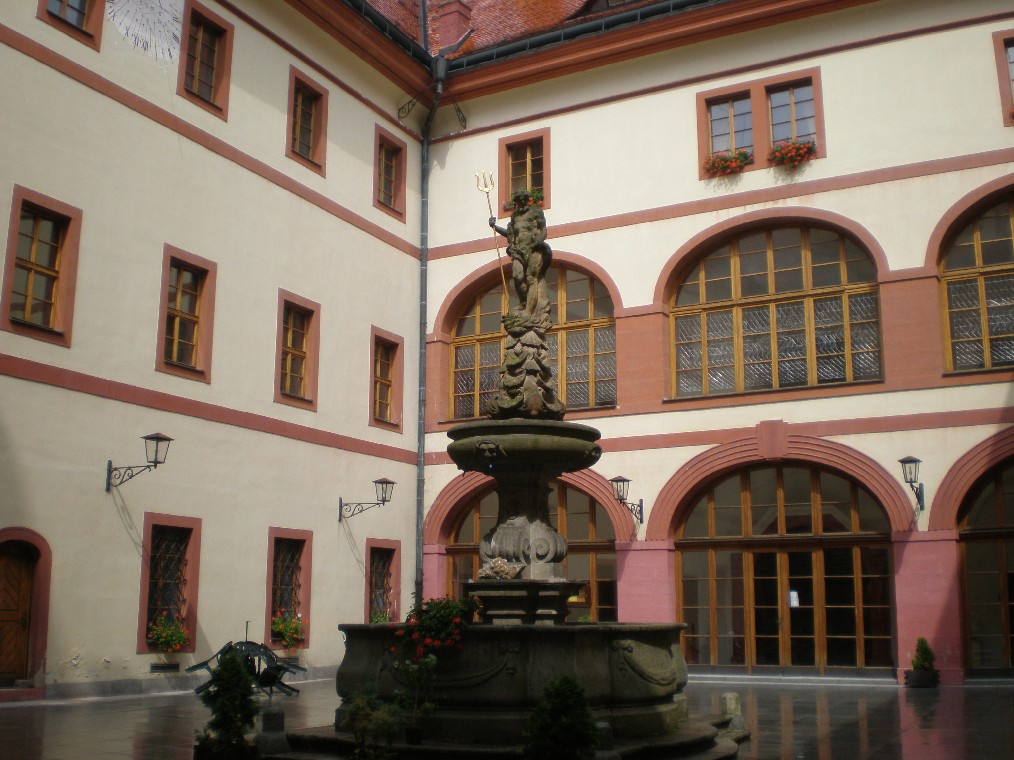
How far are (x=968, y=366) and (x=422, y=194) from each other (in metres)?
10.5

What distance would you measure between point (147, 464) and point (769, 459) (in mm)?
9550

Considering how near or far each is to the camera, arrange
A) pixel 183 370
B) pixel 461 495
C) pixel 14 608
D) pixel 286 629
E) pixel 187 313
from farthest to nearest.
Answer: pixel 461 495 → pixel 286 629 → pixel 187 313 → pixel 183 370 → pixel 14 608

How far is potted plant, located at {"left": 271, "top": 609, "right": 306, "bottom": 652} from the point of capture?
17469mm

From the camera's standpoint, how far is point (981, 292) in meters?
17.7

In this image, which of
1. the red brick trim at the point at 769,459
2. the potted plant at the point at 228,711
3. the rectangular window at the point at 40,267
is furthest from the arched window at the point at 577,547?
the potted plant at the point at 228,711

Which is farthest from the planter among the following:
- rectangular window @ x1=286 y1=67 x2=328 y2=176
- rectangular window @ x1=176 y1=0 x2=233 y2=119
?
rectangular window @ x1=176 y1=0 x2=233 y2=119

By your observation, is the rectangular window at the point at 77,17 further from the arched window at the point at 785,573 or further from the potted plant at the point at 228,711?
the arched window at the point at 785,573

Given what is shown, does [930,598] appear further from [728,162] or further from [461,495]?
[461,495]

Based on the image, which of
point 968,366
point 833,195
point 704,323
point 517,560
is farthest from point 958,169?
point 517,560

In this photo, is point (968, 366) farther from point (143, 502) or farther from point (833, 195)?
point (143, 502)

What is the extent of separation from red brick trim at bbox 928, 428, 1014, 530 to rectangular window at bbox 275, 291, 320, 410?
9.75m

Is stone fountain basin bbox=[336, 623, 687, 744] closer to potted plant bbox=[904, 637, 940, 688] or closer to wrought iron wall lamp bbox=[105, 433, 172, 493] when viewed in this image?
wrought iron wall lamp bbox=[105, 433, 172, 493]

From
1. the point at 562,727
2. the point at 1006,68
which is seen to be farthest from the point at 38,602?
the point at 1006,68

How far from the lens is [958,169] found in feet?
58.5
